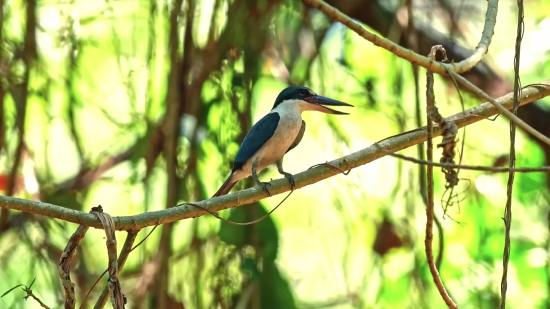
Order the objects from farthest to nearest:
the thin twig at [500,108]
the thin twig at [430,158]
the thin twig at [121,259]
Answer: the thin twig at [121,259] < the thin twig at [430,158] < the thin twig at [500,108]

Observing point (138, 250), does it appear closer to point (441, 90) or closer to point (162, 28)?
point (162, 28)

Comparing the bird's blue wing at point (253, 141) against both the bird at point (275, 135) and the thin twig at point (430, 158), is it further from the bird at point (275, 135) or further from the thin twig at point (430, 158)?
the thin twig at point (430, 158)

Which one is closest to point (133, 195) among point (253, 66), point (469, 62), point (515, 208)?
point (253, 66)

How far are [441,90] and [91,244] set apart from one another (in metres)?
2.12

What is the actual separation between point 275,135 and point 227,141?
456 mm

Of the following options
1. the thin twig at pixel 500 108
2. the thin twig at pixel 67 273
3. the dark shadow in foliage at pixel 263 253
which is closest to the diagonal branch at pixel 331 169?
the thin twig at pixel 67 273

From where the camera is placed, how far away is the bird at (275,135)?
3328 mm

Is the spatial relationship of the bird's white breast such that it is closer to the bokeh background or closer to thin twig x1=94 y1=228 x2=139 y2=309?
the bokeh background

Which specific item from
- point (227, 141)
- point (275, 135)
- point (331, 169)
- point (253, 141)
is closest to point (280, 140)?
point (275, 135)

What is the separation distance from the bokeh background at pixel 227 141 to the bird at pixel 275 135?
276 millimetres

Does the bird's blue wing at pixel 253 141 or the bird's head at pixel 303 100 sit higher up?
the bird's head at pixel 303 100

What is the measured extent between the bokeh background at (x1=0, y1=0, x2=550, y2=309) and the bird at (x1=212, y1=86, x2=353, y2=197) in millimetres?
276

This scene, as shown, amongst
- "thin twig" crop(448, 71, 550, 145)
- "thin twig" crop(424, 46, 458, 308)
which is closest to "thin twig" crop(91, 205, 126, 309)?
"thin twig" crop(424, 46, 458, 308)

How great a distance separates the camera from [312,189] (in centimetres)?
495
